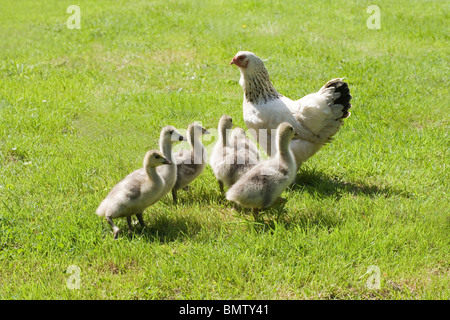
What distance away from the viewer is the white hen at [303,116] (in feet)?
21.5

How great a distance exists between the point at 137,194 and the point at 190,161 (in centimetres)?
116

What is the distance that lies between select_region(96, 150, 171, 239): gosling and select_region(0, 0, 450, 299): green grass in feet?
0.85

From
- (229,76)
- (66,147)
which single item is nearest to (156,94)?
(229,76)

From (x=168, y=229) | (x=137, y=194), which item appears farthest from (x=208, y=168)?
(x=137, y=194)

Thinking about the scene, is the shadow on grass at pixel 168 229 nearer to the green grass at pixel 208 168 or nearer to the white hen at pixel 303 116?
the green grass at pixel 208 168

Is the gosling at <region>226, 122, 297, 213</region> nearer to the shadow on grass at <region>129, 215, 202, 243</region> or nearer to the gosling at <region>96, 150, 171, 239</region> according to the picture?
the shadow on grass at <region>129, 215, 202, 243</region>

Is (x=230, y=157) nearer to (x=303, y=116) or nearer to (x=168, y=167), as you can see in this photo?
(x=168, y=167)

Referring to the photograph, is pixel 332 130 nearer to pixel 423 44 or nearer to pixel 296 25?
pixel 423 44

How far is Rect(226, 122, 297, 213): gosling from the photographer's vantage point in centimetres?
544

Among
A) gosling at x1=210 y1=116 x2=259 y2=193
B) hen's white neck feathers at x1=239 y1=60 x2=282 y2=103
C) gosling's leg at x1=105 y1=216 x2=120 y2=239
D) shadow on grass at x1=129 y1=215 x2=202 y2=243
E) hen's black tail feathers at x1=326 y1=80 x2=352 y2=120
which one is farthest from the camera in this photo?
hen's white neck feathers at x1=239 y1=60 x2=282 y2=103

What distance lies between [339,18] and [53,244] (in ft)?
38.5

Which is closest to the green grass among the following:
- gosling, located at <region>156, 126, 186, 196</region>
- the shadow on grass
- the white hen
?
the shadow on grass

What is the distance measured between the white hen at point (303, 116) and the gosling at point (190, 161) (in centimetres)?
77

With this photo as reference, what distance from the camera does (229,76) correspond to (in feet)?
36.0
